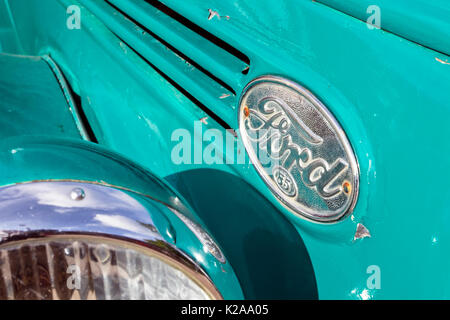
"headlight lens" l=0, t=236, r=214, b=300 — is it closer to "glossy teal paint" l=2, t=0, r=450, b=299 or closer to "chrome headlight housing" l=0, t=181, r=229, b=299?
"chrome headlight housing" l=0, t=181, r=229, b=299

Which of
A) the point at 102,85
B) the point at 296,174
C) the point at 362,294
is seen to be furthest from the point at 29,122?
the point at 362,294

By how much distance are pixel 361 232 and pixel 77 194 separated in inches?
16.8

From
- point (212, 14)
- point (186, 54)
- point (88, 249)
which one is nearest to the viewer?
point (88, 249)

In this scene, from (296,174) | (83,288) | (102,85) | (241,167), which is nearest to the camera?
(83,288)

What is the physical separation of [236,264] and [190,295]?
30 centimetres

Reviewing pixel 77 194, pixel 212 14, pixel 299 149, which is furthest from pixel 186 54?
pixel 77 194

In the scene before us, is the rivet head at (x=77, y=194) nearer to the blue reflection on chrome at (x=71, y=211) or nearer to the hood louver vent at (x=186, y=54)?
the blue reflection on chrome at (x=71, y=211)

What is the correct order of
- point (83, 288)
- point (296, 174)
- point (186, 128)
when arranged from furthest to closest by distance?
point (186, 128)
point (296, 174)
point (83, 288)

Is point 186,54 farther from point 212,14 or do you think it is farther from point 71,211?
point 71,211

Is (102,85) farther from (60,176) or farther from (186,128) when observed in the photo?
(60,176)

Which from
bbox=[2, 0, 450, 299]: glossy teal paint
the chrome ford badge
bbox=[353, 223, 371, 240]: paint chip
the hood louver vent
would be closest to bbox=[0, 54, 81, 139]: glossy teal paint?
the hood louver vent

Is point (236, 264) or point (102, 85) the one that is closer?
point (236, 264)

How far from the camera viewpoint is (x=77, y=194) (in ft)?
1.97

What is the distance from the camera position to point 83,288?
1.96 ft
